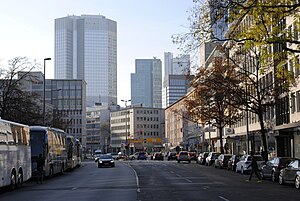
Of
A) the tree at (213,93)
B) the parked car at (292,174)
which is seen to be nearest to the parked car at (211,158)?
the tree at (213,93)

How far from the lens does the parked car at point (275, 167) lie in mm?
30141

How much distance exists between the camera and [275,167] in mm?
30875

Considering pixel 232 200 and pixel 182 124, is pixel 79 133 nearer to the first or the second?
pixel 182 124

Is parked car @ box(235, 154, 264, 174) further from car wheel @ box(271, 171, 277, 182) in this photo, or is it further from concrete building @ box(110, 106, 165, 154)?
concrete building @ box(110, 106, 165, 154)

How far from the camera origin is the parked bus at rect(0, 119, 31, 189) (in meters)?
23.1

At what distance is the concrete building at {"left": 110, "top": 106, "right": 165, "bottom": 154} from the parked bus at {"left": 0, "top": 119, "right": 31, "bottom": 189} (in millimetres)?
146914

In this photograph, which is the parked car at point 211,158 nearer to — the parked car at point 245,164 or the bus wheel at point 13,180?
the parked car at point 245,164

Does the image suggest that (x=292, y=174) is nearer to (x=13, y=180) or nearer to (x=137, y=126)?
(x=13, y=180)

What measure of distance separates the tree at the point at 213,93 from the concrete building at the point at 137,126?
114 metres

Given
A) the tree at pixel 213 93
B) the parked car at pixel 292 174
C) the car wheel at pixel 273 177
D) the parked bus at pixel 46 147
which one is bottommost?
the car wheel at pixel 273 177

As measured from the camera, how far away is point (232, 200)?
731 inches

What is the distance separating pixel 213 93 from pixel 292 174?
2597cm

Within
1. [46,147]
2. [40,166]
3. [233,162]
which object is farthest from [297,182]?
[233,162]

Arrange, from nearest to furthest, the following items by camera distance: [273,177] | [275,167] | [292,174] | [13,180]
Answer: [13,180] → [292,174] → [275,167] → [273,177]
